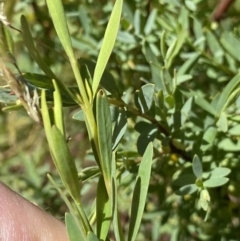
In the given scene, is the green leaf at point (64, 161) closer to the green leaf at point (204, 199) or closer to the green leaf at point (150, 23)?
the green leaf at point (204, 199)

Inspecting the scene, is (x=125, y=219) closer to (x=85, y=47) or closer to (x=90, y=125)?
(x=85, y=47)

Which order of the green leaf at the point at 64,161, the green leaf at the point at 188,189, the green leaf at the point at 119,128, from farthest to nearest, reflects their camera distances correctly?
the green leaf at the point at 188,189
the green leaf at the point at 119,128
the green leaf at the point at 64,161

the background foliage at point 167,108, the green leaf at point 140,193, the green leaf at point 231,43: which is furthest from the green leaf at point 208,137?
the green leaf at point 140,193

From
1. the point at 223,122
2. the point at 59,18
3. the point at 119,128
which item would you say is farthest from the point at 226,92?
the point at 59,18

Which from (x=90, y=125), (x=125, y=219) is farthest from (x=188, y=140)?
(x=125, y=219)

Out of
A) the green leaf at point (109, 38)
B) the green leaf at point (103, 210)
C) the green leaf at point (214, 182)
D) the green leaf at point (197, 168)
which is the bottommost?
the green leaf at point (214, 182)

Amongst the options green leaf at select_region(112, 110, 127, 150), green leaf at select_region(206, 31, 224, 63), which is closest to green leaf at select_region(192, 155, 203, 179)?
green leaf at select_region(112, 110, 127, 150)
